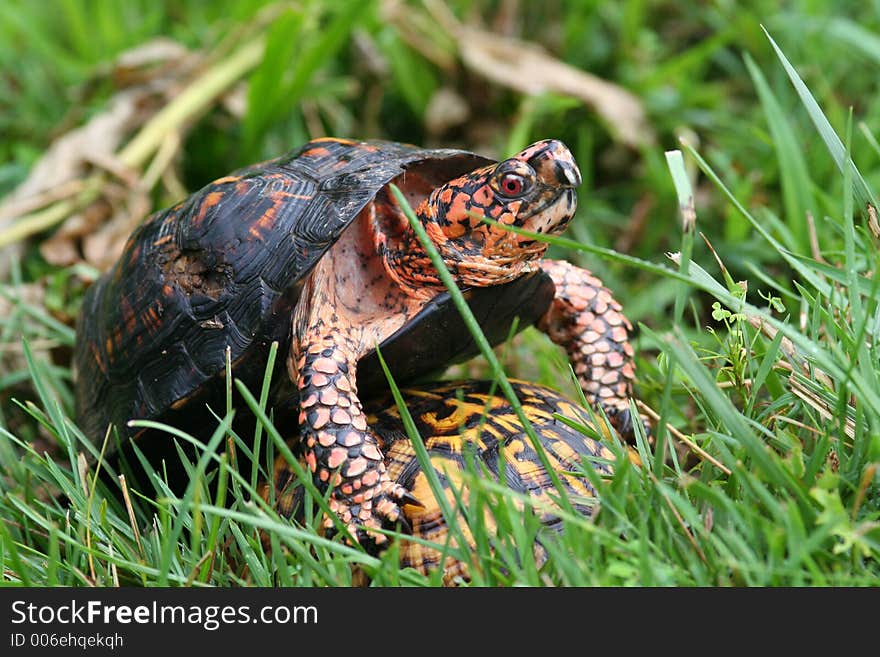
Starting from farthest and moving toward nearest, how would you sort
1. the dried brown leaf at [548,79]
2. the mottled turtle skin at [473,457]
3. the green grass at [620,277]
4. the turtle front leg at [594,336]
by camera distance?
the dried brown leaf at [548,79], the turtle front leg at [594,336], the mottled turtle skin at [473,457], the green grass at [620,277]

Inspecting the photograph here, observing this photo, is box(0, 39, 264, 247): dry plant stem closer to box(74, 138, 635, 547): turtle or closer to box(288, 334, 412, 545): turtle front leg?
box(74, 138, 635, 547): turtle

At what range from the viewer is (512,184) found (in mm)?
1765

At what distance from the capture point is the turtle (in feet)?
5.74

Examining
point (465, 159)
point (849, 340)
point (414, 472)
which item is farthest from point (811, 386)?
point (465, 159)

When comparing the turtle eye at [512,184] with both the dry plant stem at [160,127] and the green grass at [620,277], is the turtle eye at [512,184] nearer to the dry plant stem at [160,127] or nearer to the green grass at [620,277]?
the green grass at [620,277]

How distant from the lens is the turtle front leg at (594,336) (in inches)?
83.0

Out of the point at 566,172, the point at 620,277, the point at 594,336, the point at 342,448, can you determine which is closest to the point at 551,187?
the point at 566,172

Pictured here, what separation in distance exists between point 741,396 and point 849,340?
0.23 metres

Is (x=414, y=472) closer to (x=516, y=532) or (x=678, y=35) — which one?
(x=516, y=532)

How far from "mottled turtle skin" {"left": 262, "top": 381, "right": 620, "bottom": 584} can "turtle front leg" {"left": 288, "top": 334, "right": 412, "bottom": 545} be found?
60 mm

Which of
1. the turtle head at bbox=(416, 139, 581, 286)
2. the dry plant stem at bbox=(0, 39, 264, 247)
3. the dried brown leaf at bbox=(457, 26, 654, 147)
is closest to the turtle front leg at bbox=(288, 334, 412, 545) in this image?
the turtle head at bbox=(416, 139, 581, 286)

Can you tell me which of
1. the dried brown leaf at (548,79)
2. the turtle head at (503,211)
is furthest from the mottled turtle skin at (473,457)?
the dried brown leaf at (548,79)

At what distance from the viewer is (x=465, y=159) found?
2.06m

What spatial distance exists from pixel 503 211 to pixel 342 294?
43 cm
